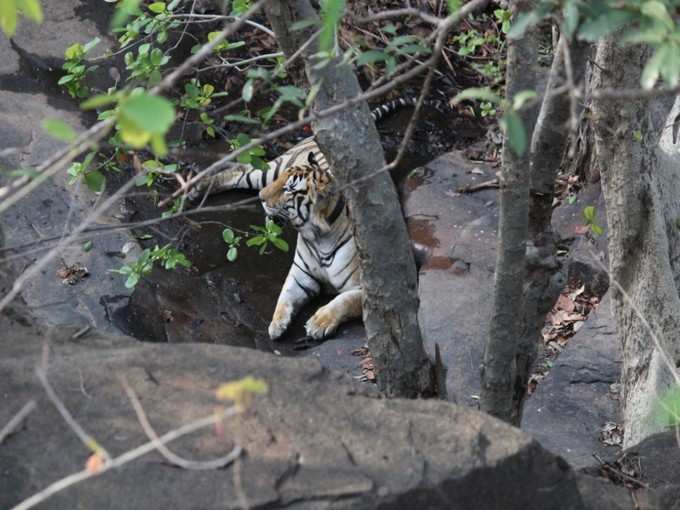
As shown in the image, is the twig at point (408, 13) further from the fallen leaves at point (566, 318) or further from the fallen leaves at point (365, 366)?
the fallen leaves at point (566, 318)

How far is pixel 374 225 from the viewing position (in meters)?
3.63

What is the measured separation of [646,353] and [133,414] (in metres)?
2.68

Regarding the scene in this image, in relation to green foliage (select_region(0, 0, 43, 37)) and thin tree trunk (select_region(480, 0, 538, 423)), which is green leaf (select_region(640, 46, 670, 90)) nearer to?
green foliage (select_region(0, 0, 43, 37))

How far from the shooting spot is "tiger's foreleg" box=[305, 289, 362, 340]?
6910 millimetres

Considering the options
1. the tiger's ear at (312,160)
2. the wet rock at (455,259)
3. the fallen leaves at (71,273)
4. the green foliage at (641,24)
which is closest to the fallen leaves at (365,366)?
the wet rock at (455,259)

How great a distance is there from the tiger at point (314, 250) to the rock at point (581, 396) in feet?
5.67

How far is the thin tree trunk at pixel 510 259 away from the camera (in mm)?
3219

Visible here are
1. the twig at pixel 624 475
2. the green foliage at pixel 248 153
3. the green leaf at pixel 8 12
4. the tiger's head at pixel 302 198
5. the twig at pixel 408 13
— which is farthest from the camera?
the tiger's head at pixel 302 198

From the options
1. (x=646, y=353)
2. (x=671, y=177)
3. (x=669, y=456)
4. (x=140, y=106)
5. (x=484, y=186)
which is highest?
(x=140, y=106)

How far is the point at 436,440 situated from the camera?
2.62 meters

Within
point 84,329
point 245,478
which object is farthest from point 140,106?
point 84,329

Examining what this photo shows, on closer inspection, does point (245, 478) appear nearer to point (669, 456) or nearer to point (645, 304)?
point (669, 456)

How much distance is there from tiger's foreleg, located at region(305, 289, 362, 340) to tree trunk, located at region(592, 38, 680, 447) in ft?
8.34

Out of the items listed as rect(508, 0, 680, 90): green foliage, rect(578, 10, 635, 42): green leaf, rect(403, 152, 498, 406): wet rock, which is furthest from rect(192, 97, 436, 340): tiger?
rect(578, 10, 635, 42): green leaf
